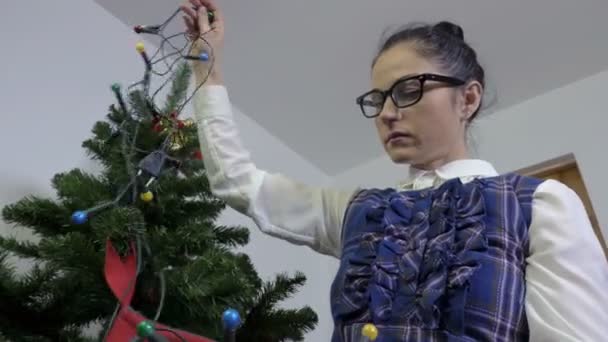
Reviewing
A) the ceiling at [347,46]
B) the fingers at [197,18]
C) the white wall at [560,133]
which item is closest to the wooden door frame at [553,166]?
the white wall at [560,133]

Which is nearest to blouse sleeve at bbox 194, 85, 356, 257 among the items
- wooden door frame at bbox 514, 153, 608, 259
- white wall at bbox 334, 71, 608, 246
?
→ white wall at bbox 334, 71, 608, 246

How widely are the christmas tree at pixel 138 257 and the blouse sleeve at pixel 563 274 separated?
0.31 metres

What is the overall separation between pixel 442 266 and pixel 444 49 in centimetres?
28

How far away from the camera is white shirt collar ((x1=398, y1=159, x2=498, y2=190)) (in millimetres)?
559

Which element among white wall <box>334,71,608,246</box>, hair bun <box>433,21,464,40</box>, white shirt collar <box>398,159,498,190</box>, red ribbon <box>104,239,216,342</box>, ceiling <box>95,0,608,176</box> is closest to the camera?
red ribbon <box>104,239,216,342</box>

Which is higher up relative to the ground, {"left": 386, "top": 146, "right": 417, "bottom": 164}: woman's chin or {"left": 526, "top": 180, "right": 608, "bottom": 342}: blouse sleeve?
{"left": 386, "top": 146, "right": 417, "bottom": 164}: woman's chin

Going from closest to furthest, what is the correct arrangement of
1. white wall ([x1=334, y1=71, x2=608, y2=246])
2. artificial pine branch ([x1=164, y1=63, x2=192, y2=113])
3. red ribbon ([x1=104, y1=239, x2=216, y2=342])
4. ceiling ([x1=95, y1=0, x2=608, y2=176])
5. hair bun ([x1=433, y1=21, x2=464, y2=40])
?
red ribbon ([x1=104, y1=239, x2=216, y2=342]), hair bun ([x1=433, y1=21, x2=464, y2=40]), artificial pine branch ([x1=164, y1=63, x2=192, y2=113]), ceiling ([x1=95, y1=0, x2=608, y2=176]), white wall ([x1=334, y1=71, x2=608, y2=246])

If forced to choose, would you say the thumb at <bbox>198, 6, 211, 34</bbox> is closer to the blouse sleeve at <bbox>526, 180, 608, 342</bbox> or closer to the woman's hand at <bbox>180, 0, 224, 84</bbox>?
the woman's hand at <bbox>180, 0, 224, 84</bbox>

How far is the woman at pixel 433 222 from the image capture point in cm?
44

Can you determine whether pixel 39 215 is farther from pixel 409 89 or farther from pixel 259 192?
pixel 409 89

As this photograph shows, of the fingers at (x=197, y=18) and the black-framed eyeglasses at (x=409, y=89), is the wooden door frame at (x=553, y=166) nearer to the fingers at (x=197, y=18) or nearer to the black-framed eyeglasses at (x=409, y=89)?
the black-framed eyeglasses at (x=409, y=89)

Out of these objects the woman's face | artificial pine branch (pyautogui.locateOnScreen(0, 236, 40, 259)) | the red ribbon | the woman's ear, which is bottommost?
the red ribbon

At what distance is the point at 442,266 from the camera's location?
458 millimetres

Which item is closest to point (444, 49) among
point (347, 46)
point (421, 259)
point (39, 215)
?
point (421, 259)
